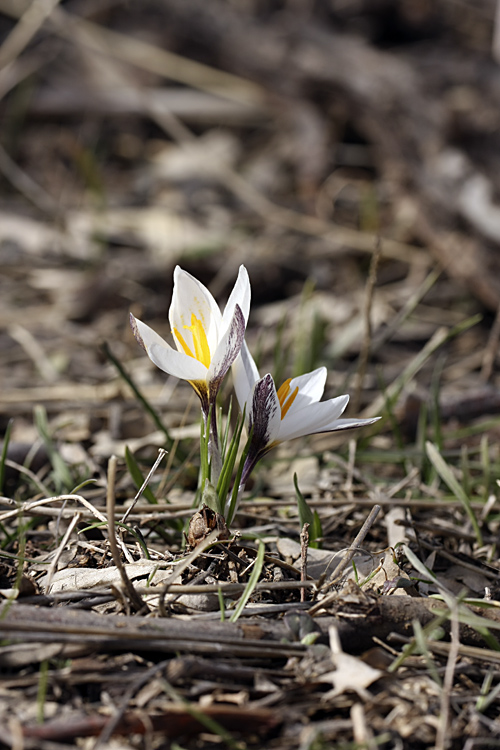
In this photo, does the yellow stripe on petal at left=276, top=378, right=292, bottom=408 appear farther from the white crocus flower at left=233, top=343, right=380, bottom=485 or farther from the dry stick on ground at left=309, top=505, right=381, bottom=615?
the dry stick on ground at left=309, top=505, right=381, bottom=615

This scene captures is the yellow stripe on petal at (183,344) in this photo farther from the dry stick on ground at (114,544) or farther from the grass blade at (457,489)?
the grass blade at (457,489)

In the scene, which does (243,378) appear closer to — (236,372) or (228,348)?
(236,372)

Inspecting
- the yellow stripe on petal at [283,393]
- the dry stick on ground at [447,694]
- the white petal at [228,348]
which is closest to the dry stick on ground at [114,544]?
the white petal at [228,348]

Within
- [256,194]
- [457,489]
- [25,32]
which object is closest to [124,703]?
[457,489]

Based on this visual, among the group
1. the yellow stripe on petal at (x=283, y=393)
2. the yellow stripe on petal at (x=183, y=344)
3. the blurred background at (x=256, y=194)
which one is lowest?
the blurred background at (x=256, y=194)

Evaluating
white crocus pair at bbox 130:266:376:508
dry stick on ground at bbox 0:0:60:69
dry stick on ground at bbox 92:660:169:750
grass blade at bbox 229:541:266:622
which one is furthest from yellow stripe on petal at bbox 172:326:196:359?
dry stick on ground at bbox 0:0:60:69

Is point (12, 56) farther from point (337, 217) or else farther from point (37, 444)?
point (37, 444)
